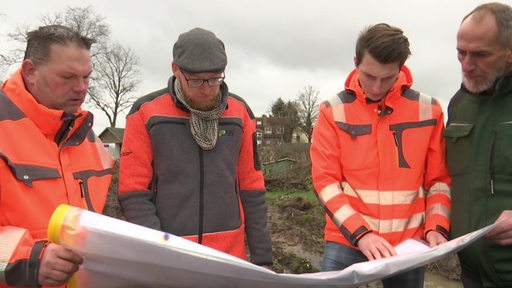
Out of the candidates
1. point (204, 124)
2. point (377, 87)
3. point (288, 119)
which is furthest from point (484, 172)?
point (288, 119)

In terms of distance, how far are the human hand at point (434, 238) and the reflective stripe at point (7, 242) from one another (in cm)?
203

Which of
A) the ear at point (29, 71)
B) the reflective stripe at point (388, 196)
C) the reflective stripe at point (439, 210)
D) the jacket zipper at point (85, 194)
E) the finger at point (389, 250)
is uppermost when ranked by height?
the ear at point (29, 71)

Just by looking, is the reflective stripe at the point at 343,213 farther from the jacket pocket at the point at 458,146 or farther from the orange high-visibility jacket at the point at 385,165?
the jacket pocket at the point at 458,146

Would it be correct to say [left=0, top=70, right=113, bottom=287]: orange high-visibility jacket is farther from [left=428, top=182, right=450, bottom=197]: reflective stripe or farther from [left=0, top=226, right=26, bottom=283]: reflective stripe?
[left=428, top=182, right=450, bottom=197]: reflective stripe

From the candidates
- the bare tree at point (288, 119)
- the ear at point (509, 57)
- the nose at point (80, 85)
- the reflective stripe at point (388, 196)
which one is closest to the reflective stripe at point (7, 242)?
the nose at point (80, 85)

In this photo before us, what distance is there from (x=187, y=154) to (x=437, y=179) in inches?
59.6

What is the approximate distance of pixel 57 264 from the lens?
1.61 m

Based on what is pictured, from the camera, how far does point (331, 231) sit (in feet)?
9.13

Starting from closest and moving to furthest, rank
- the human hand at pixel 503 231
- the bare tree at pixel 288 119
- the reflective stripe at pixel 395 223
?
1. the human hand at pixel 503 231
2. the reflective stripe at pixel 395 223
3. the bare tree at pixel 288 119

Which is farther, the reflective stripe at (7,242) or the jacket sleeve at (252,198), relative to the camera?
the jacket sleeve at (252,198)

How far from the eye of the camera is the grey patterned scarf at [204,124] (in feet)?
8.13

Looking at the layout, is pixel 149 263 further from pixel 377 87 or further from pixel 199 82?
pixel 377 87

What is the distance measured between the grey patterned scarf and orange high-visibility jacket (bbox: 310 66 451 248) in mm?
662

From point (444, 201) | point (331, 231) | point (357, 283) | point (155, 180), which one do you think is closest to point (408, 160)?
point (444, 201)
